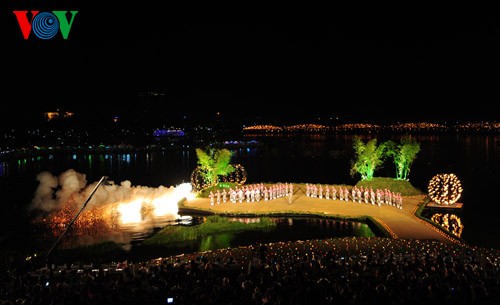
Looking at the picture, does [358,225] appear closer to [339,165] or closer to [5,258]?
[5,258]

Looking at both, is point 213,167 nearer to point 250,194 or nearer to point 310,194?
point 250,194

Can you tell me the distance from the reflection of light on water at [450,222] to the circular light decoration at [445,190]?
1.44 meters

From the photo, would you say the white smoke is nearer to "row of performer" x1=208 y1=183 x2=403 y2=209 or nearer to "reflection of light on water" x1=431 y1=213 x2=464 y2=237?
"row of performer" x1=208 y1=183 x2=403 y2=209

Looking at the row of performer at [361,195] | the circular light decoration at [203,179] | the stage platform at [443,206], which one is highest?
the circular light decoration at [203,179]

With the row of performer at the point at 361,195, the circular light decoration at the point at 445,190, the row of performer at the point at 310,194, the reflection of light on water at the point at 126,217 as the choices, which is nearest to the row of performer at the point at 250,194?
the row of performer at the point at 310,194

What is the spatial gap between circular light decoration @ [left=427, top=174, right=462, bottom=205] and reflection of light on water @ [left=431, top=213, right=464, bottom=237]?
4.73ft

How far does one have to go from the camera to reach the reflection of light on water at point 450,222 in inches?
862

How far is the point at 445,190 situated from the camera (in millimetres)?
26250

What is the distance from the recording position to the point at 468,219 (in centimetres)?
2402

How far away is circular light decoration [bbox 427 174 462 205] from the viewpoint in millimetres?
26297

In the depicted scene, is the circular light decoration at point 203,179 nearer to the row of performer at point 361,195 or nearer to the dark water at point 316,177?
the row of performer at point 361,195

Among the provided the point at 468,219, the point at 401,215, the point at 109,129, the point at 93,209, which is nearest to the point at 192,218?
the point at 93,209

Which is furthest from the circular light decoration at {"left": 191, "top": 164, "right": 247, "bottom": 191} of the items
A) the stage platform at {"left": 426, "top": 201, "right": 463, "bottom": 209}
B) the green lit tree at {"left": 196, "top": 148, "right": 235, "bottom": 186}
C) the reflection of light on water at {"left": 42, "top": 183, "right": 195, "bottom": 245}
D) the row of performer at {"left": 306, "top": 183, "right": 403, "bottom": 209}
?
the stage platform at {"left": 426, "top": 201, "right": 463, "bottom": 209}

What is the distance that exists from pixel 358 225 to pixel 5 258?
46.0ft
